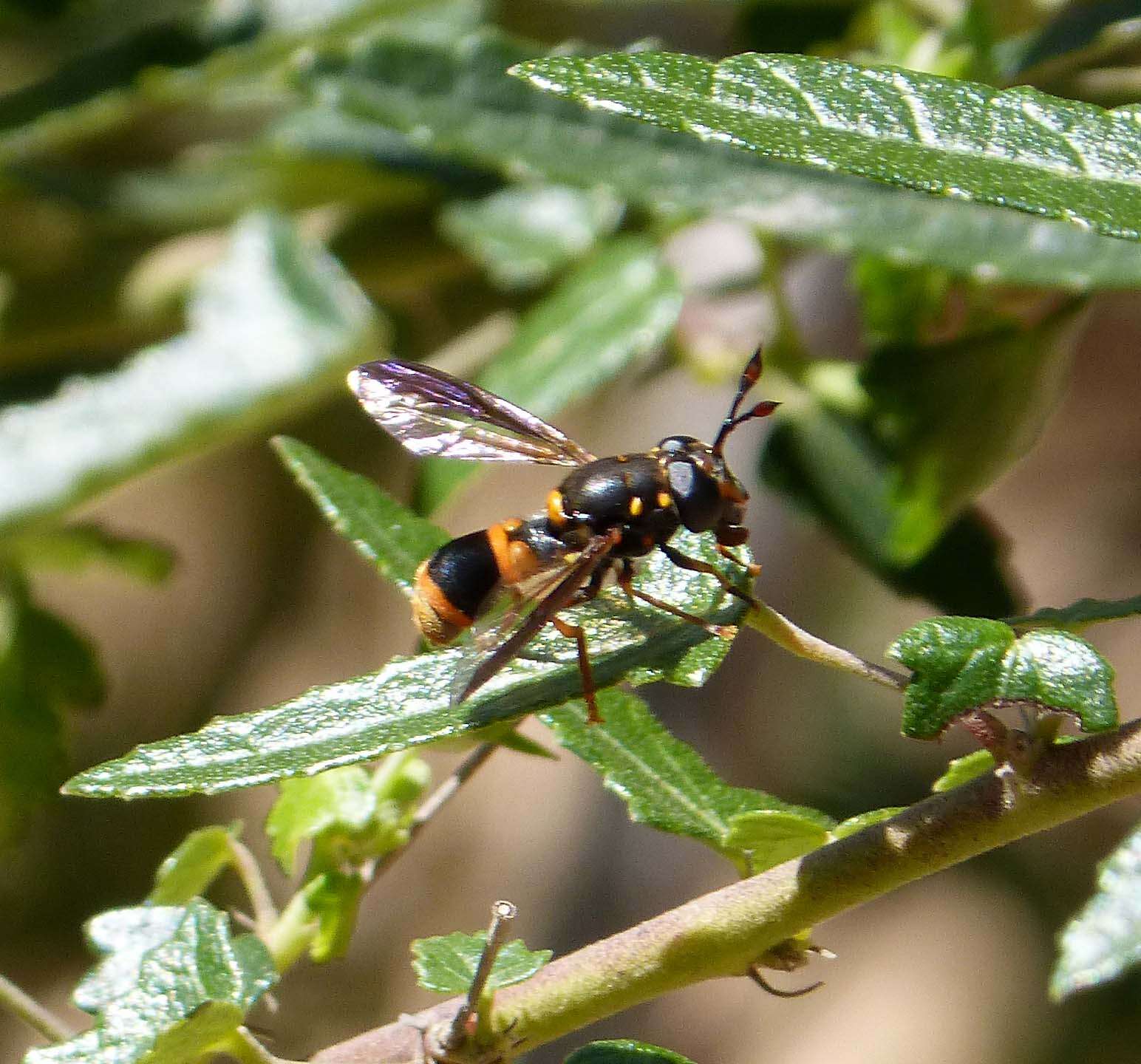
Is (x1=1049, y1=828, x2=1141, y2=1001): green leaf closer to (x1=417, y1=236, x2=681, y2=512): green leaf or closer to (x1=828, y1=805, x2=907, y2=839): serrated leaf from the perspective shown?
(x1=828, y1=805, x2=907, y2=839): serrated leaf

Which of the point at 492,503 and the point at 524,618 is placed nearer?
the point at 524,618

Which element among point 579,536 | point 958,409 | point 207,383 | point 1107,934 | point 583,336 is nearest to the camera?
point 1107,934

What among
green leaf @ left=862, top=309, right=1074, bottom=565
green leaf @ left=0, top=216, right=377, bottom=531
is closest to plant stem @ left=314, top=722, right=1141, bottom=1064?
green leaf @ left=862, top=309, right=1074, bottom=565

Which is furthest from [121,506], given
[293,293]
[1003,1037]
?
[1003,1037]

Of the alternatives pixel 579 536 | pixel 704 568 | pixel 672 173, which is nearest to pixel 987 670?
pixel 704 568

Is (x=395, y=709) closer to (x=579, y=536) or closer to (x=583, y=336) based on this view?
(x=579, y=536)

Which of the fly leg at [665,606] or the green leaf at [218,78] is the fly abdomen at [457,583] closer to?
the fly leg at [665,606]
